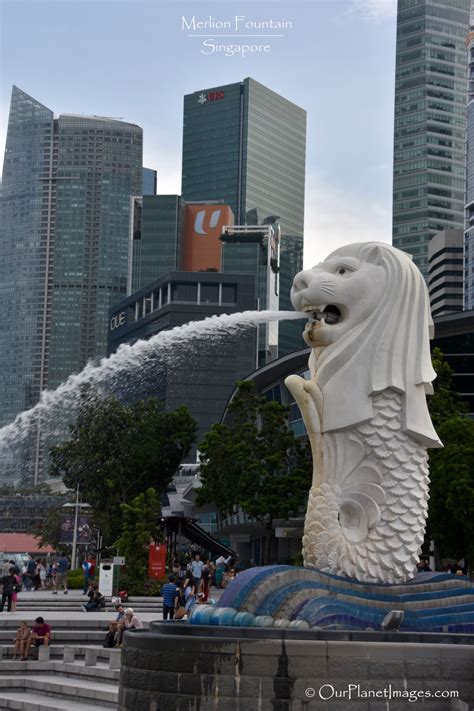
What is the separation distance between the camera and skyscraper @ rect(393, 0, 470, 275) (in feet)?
559

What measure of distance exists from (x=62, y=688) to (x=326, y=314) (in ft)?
23.0

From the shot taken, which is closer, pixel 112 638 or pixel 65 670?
pixel 65 670

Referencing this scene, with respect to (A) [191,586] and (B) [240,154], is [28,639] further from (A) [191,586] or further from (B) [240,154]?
(B) [240,154]

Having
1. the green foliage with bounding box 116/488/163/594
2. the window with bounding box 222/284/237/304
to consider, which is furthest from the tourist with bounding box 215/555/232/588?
the window with bounding box 222/284/237/304

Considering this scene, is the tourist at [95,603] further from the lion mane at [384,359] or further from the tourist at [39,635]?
the lion mane at [384,359]

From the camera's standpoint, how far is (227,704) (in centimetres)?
1412

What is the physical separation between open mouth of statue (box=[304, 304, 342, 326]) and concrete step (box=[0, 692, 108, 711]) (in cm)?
649

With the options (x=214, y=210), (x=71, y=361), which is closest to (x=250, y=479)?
(x=214, y=210)

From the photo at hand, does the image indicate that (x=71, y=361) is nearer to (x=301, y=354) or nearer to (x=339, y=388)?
(x=301, y=354)

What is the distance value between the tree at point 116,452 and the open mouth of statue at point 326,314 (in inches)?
1352

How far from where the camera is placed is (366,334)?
19.1m

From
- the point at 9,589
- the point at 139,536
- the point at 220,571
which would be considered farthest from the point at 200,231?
the point at 9,589

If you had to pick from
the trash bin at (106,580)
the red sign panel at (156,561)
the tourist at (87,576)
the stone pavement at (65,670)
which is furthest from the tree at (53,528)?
the stone pavement at (65,670)

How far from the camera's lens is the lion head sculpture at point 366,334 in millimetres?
18969
